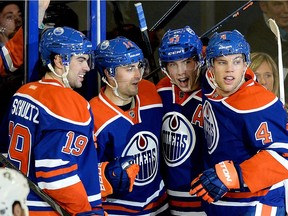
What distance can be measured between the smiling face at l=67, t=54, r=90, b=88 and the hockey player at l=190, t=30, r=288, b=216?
467 millimetres

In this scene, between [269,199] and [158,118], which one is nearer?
[269,199]

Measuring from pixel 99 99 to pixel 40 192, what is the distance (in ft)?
1.74

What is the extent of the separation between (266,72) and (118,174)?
952 millimetres

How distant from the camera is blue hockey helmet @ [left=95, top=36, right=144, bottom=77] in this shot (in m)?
2.98

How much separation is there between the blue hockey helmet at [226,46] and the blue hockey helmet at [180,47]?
111 mm

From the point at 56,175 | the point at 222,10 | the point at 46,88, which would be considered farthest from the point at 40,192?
the point at 222,10

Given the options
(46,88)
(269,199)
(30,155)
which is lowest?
(269,199)

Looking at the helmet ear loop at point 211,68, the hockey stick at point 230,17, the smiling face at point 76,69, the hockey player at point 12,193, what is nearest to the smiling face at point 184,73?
the helmet ear loop at point 211,68

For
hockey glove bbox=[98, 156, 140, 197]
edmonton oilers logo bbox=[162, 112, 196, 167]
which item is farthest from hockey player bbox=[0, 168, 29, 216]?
edmonton oilers logo bbox=[162, 112, 196, 167]

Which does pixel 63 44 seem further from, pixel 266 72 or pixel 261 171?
pixel 266 72

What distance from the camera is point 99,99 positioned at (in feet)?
10.0

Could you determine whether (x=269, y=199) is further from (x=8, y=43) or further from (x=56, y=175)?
(x=8, y=43)

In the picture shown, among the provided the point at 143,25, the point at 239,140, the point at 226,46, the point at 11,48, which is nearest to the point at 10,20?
the point at 11,48

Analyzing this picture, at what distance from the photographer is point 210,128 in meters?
2.90
